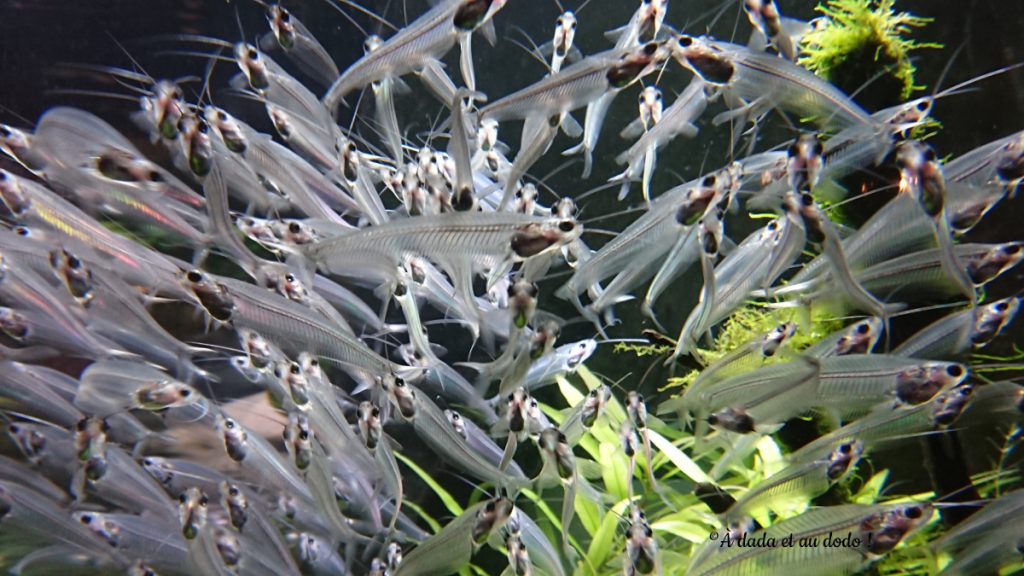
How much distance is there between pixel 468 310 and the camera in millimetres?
2861

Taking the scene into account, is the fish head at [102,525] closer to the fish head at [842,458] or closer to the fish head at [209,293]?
the fish head at [209,293]

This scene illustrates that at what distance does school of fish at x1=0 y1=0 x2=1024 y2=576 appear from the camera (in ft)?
7.54

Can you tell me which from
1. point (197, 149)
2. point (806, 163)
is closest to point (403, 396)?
point (197, 149)

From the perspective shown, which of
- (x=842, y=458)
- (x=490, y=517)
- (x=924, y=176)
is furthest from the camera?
(x=490, y=517)

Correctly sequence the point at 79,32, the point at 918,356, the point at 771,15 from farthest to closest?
the point at 79,32
the point at 918,356
the point at 771,15

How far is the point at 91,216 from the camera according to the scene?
3.07 meters

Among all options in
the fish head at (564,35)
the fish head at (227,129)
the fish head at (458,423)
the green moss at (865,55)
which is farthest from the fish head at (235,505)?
the green moss at (865,55)

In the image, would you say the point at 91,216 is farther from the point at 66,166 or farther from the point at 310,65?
the point at 310,65

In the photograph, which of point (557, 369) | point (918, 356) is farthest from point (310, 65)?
point (918, 356)

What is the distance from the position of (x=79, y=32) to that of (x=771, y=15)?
5.91m

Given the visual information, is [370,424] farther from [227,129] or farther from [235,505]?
[227,129]

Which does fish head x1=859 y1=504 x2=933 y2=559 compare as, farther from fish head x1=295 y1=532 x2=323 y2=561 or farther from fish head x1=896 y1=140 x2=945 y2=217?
fish head x1=295 y1=532 x2=323 y2=561

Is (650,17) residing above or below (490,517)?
above

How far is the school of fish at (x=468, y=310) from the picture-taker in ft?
7.54
